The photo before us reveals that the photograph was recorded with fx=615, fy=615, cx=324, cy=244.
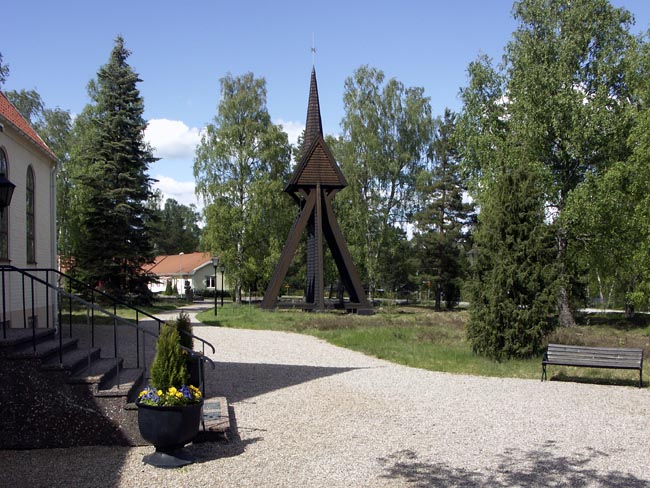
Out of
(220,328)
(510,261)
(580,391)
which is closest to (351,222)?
(220,328)

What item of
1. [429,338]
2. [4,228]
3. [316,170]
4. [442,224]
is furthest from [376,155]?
[4,228]

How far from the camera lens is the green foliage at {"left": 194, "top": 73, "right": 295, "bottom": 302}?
35656 mm

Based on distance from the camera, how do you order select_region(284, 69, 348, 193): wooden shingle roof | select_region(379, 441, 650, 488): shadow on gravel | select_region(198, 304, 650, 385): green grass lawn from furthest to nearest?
1. select_region(284, 69, 348, 193): wooden shingle roof
2. select_region(198, 304, 650, 385): green grass lawn
3. select_region(379, 441, 650, 488): shadow on gravel

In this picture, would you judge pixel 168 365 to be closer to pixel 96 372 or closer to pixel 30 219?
pixel 96 372

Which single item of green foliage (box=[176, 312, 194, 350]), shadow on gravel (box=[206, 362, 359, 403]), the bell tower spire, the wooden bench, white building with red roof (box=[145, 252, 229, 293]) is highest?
the bell tower spire

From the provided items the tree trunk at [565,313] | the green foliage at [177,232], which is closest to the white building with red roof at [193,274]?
the green foliage at [177,232]

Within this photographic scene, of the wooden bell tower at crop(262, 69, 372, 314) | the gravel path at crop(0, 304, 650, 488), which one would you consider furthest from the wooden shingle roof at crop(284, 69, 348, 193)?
the gravel path at crop(0, 304, 650, 488)

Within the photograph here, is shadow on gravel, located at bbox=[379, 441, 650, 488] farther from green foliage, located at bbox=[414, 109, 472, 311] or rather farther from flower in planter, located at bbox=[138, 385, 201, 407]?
green foliage, located at bbox=[414, 109, 472, 311]

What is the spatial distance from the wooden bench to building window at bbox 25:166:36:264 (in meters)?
11.3

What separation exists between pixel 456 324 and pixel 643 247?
723 centimetres

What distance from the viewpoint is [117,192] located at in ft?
101

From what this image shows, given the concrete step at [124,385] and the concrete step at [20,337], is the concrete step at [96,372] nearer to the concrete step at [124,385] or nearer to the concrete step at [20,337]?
the concrete step at [124,385]

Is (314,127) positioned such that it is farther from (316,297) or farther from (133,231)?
(133,231)

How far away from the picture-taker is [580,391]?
10.4 meters
